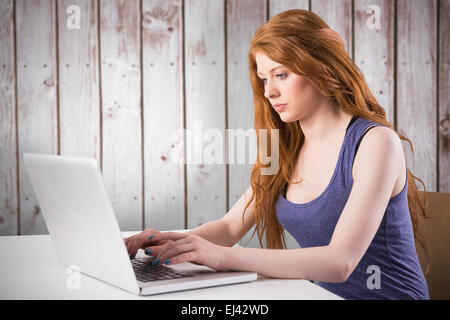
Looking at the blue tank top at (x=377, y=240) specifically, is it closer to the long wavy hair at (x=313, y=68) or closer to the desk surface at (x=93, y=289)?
the long wavy hair at (x=313, y=68)

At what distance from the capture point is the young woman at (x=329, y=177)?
3.01 feet

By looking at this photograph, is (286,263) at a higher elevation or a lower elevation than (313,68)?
lower

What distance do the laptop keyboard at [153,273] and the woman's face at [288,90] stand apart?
1.52 ft

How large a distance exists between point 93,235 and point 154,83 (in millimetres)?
1086

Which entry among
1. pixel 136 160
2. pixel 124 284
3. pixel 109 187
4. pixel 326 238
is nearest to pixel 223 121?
pixel 136 160

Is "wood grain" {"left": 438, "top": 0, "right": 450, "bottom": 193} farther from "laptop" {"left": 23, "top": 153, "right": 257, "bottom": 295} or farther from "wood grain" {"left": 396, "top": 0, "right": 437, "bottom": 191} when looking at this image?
"laptop" {"left": 23, "top": 153, "right": 257, "bottom": 295}

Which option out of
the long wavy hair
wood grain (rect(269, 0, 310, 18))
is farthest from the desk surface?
wood grain (rect(269, 0, 310, 18))

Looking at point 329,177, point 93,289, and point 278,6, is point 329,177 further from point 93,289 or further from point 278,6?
point 278,6

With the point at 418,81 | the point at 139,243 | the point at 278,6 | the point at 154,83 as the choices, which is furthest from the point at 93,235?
the point at 418,81

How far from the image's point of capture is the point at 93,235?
0.74 meters

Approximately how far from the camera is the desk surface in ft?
2.31

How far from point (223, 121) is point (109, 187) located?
19.0 inches

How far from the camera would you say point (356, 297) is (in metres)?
1.04

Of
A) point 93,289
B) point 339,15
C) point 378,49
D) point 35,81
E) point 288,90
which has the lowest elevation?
point 93,289
